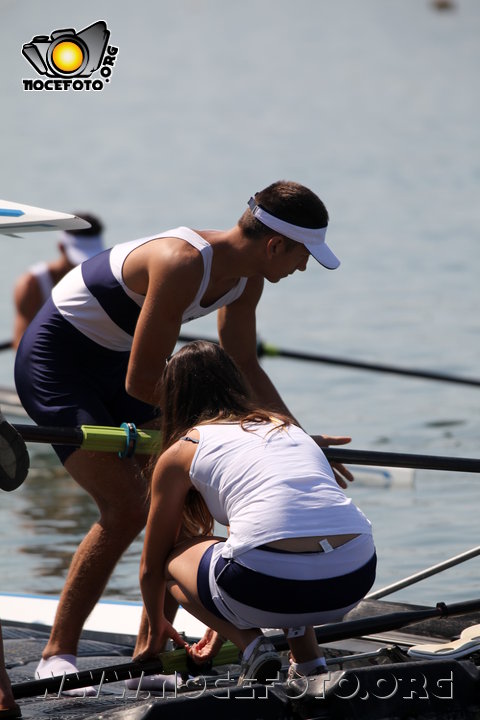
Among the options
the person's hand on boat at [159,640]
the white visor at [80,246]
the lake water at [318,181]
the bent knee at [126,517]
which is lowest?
the lake water at [318,181]

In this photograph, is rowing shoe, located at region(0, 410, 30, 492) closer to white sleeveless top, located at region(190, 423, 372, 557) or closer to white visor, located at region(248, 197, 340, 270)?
white sleeveless top, located at region(190, 423, 372, 557)

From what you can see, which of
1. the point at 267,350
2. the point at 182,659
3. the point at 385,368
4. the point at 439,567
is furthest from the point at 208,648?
the point at 267,350

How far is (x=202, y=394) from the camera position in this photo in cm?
363

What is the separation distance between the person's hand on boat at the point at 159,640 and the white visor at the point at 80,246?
570 centimetres

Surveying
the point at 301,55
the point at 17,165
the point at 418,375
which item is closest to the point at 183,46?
the point at 301,55

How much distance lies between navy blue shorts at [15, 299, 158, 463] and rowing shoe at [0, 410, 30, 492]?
0.85 m

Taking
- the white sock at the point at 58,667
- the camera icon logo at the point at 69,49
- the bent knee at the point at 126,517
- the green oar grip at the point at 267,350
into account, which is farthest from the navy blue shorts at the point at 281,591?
the camera icon logo at the point at 69,49

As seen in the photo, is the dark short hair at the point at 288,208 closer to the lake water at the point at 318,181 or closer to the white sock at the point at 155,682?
the white sock at the point at 155,682

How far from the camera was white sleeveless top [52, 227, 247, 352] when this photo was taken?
424 cm

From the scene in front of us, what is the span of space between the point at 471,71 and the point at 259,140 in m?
10.0

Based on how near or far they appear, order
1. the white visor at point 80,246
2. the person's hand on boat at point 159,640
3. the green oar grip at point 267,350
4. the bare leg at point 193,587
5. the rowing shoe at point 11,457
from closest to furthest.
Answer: the rowing shoe at point 11,457 → the bare leg at point 193,587 → the person's hand on boat at point 159,640 → the white visor at point 80,246 → the green oar grip at point 267,350

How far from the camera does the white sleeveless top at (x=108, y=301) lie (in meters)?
4.24

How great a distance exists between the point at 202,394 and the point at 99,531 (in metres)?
0.82

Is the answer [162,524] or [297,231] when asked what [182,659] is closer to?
[162,524]
